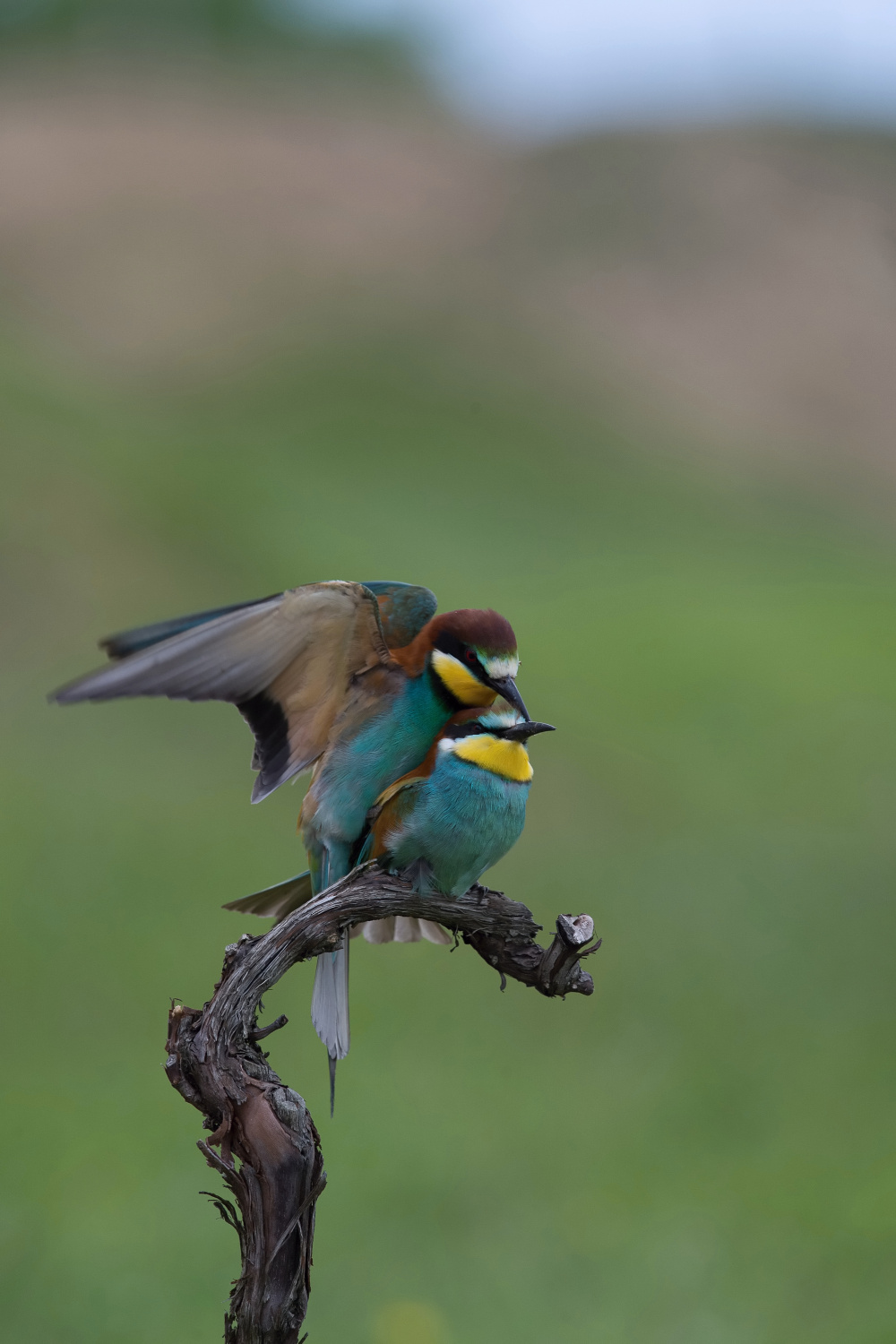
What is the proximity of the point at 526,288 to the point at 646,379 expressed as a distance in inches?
143

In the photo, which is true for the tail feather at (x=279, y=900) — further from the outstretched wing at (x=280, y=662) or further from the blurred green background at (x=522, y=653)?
the blurred green background at (x=522, y=653)

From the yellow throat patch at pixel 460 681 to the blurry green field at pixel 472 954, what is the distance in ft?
14.2

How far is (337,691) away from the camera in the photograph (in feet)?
12.5

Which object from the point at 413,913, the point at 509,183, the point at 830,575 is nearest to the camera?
the point at 413,913

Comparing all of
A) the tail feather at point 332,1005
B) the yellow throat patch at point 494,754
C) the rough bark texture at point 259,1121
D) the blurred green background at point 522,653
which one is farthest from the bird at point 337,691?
the blurred green background at point 522,653

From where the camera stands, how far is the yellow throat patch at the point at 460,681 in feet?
11.9

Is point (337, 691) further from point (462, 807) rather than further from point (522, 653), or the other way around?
point (522, 653)

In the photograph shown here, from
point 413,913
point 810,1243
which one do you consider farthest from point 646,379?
point 413,913

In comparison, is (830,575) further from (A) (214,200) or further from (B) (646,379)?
(A) (214,200)

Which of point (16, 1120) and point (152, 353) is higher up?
point (152, 353)

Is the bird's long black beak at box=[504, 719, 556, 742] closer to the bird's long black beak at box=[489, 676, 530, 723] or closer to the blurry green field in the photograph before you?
the bird's long black beak at box=[489, 676, 530, 723]

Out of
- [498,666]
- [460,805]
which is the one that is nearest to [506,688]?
[498,666]

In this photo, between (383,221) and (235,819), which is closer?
(235,819)

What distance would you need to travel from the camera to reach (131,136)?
1264 inches
